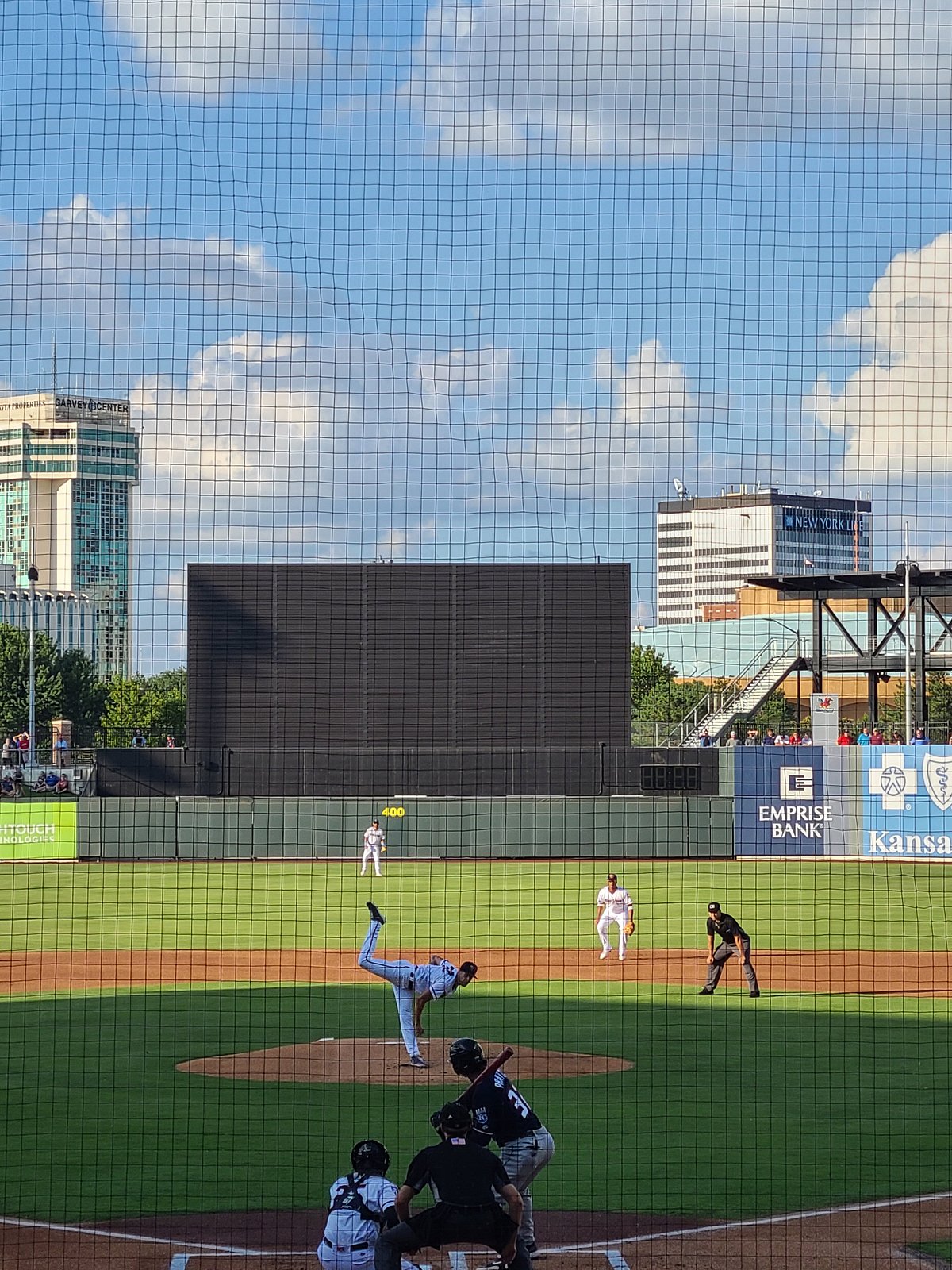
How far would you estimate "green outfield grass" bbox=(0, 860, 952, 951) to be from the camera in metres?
27.8

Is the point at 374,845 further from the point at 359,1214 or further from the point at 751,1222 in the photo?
the point at 359,1214

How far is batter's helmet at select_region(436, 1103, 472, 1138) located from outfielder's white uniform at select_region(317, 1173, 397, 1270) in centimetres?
58

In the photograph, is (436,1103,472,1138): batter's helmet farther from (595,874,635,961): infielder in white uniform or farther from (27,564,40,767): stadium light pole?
(595,874,635,961): infielder in white uniform

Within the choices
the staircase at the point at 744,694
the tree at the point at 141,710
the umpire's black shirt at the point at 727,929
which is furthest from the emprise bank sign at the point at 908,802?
the tree at the point at 141,710

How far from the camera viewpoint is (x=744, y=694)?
5247 centimetres

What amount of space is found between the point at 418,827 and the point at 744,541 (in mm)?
21192

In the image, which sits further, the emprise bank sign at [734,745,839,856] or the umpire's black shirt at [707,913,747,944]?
the emprise bank sign at [734,745,839,856]

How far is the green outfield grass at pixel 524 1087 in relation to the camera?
11266mm

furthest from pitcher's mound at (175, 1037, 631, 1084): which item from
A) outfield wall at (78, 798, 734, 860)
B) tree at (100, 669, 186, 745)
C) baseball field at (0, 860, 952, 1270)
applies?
tree at (100, 669, 186, 745)

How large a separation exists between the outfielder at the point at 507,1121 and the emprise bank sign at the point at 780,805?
31849 mm

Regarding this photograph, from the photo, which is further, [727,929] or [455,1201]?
[727,929]

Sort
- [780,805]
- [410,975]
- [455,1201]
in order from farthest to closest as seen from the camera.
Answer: [780,805] → [410,975] → [455,1201]

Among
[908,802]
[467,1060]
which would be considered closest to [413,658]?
[908,802]

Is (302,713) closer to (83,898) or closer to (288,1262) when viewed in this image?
(83,898)
